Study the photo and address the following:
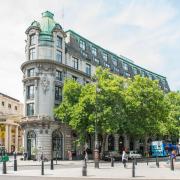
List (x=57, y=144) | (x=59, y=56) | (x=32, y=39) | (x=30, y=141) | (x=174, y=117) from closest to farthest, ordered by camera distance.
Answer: (x=30, y=141) < (x=57, y=144) < (x=32, y=39) < (x=59, y=56) < (x=174, y=117)

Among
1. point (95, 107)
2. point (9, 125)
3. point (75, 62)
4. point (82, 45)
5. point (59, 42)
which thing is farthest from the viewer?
point (9, 125)

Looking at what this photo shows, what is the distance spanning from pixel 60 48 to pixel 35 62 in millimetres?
5227

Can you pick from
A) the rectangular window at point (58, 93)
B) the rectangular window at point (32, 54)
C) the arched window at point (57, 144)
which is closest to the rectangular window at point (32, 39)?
the rectangular window at point (32, 54)

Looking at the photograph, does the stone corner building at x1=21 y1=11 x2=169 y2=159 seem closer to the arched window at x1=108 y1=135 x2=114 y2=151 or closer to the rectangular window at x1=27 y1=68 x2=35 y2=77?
the rectangular window at x1=27 y1=68 x2=35 y2=77

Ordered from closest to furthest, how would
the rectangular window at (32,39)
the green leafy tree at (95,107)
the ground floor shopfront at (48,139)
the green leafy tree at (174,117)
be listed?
the green leafy tree at (95,107) → the ground floor shopfront at (48,139) → the rectangular window at (32,39) → the green leafy tree at (174,117)

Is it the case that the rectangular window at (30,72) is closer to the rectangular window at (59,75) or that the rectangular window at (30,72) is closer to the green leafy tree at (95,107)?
the rectangular window at (59,75)

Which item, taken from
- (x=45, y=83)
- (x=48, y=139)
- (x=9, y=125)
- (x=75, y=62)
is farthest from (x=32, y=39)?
(x=9, y=125)

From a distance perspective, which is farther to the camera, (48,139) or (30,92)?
(30,92)

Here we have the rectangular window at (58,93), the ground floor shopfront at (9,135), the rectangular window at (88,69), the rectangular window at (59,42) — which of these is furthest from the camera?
the ground floor shopfront at (9,135)

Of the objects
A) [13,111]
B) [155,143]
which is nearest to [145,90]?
[155,143]

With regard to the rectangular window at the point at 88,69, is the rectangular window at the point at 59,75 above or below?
below

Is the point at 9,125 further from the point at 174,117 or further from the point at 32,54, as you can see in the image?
the point at 174,117

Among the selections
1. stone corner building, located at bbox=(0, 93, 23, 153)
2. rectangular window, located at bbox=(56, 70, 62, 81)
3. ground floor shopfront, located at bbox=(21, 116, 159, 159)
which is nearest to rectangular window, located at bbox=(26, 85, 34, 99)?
ground floor shopfront, located at bbox=(21, 116, 159, 159)

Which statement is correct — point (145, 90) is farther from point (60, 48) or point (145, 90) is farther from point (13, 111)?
point (13, 111)
